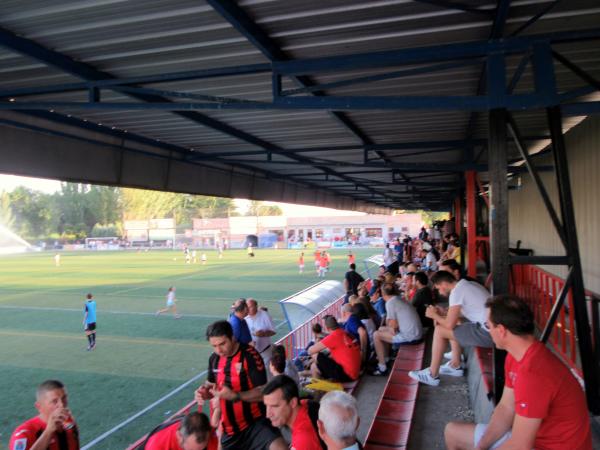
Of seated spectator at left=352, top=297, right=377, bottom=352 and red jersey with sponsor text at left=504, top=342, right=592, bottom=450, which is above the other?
red jersey with sponsor text at left=504, top=342, right=592, bottom=450

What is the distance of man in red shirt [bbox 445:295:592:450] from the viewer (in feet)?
7.78

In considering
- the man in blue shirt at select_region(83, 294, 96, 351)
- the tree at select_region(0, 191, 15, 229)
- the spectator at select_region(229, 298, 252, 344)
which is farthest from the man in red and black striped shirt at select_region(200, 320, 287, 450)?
the tree at select_region(0, 191, 15, 229)

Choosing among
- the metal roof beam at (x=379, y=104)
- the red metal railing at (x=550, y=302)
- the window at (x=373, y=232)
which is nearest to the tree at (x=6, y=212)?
the window at (x=373, y=232)

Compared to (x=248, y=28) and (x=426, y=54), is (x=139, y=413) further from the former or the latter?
(x=426, y=54)

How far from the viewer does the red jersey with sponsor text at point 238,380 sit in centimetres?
388

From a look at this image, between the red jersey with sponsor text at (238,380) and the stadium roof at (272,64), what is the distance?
8.50ft

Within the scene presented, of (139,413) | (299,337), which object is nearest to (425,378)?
(299,337)

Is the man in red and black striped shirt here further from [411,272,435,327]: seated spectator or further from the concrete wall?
the concrete wall

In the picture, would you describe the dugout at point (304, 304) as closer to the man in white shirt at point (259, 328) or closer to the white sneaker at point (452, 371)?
the man in white shirt at point (259, 328)

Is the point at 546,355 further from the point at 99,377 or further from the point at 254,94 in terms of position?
the point at 99,377

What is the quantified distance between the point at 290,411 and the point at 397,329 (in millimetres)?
4498

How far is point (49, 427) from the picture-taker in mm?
3676

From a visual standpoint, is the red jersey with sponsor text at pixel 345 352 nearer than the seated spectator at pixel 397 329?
Yes

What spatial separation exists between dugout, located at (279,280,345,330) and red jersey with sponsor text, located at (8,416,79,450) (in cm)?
692
